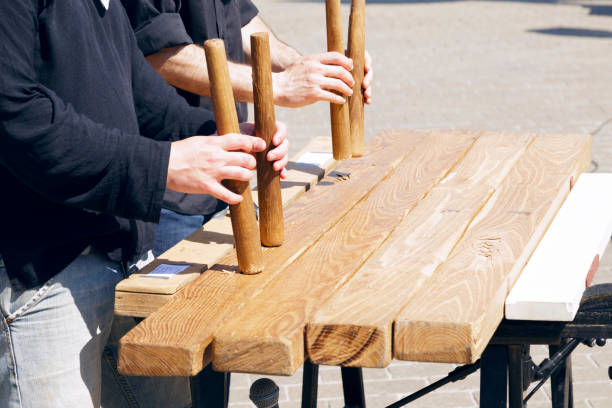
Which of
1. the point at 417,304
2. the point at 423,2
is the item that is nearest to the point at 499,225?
the point at 417,304

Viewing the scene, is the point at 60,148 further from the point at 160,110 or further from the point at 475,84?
the point at 475,84

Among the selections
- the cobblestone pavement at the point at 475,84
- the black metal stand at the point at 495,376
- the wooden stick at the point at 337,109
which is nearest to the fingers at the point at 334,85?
the wooden stick at the point at 337,109

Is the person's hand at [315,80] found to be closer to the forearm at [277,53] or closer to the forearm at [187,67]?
the forearm at [187,67]

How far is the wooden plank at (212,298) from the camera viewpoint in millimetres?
1598

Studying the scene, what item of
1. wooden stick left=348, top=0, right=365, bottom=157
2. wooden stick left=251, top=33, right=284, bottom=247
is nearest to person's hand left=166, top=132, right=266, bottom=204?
wooden stick left=251, top=33, right=284, bottom=247

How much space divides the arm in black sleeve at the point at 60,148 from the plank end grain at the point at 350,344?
42 cm

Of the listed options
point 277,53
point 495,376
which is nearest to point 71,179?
point 495,376

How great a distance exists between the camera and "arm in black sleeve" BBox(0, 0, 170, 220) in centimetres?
162

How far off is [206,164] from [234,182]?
10cm

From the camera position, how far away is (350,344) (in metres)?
1.59

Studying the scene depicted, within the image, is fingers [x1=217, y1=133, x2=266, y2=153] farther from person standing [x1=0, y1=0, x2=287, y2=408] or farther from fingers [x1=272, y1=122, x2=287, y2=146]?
fingers [x1=272, y1=122, x2=287, y2=146]

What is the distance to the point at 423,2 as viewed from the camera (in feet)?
52.5

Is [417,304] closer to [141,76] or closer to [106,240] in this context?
[106,240]

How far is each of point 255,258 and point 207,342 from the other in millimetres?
323
